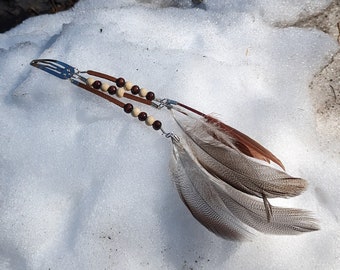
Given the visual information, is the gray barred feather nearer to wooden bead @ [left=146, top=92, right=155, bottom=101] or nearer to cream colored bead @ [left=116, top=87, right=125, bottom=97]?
wooden bead @ [left=146, top=92, right=155, bottom=101]

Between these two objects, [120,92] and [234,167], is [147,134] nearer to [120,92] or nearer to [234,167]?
[120,92]

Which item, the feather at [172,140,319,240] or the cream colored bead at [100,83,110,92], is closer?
the feather at [172,140,319,240]

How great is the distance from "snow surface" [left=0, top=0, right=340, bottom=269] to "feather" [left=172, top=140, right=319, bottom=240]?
8cm

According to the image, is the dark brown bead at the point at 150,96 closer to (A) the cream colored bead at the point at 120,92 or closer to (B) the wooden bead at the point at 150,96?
(B) the wooden bead at the point at 150,96

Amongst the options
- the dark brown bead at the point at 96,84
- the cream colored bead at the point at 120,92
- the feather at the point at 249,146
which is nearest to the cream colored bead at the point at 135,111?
the cream colored bead at the point at 120,92

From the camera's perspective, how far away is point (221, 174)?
200cm

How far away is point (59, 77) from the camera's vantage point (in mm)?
2211

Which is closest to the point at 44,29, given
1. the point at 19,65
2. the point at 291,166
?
the point at 19,65

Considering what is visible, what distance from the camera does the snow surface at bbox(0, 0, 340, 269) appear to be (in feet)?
6.61

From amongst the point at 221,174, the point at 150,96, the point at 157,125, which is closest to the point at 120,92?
the point at 150,96

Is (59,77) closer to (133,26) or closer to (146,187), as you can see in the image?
(133,26)

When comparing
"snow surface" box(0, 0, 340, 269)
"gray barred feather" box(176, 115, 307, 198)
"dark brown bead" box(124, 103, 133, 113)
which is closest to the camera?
"gray barred feather" box(176, 115, 307, 198)

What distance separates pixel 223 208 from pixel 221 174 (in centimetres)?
14

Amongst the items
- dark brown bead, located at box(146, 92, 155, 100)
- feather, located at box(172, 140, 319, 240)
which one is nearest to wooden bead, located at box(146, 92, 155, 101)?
dark brown bead, located at box(146, 92, 155, 100)
